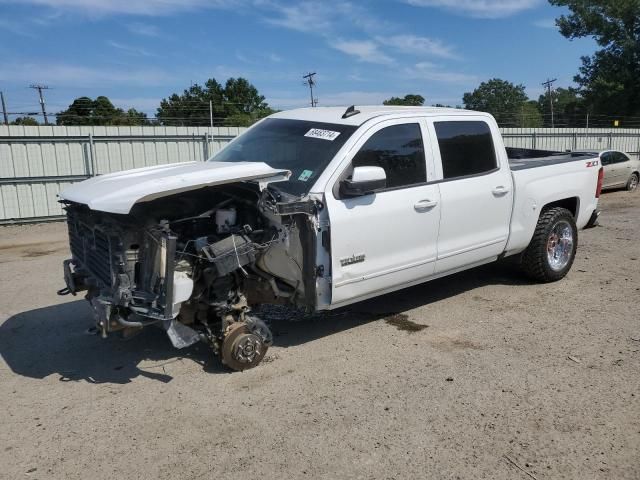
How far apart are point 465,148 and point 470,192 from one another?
47 centimetres

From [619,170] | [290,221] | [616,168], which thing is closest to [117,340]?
[290,221]

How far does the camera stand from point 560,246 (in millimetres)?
6762

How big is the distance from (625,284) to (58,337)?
6243 mm

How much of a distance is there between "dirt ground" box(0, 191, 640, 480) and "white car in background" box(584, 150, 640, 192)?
39.7 ft

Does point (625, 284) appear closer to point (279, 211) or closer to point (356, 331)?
point (356, 331)

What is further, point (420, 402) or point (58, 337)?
point (58, 337)

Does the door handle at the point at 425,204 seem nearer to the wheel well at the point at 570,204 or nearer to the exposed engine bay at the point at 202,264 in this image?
the exposed engine bay at the point at 202,264

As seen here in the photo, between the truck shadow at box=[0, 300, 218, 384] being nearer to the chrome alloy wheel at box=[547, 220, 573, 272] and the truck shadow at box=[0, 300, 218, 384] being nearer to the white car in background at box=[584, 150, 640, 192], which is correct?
the chrome alloy wheel at box=[547, 220, 573, 272]

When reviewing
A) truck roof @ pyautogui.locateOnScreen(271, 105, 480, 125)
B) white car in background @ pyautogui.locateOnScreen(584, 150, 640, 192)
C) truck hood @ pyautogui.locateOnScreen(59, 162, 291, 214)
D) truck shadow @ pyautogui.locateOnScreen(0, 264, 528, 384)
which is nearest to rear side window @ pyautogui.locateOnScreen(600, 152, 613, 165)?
white car in background @ pyautogui.locateOnScreen(584, 150, 640, 192)

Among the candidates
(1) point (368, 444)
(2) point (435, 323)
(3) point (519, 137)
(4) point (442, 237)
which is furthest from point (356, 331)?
(3) point (519, 137)

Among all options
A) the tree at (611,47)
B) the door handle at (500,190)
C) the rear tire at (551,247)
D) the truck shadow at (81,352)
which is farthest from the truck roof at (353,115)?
the tree at (611,47)

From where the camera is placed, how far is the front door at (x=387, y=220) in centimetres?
449

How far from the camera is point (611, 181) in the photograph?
17109 mm

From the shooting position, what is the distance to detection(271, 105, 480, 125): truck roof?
5.00 meters
